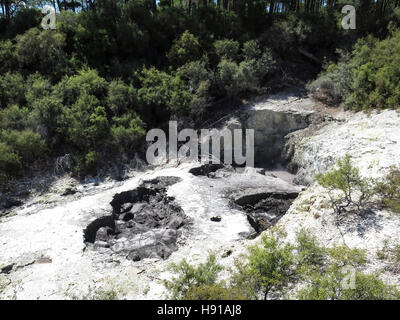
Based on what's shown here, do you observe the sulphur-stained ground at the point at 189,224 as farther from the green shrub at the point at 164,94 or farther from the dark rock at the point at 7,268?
the green shrub at the point at 164,94

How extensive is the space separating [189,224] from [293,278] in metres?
4.80

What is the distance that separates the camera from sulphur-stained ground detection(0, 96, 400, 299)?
8789 mm

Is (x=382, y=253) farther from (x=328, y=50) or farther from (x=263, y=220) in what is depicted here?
(x=328, y=50)

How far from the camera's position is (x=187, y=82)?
21.5 metres

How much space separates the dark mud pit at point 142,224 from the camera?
10930 millimetres

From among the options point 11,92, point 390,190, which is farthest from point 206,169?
point 11,92

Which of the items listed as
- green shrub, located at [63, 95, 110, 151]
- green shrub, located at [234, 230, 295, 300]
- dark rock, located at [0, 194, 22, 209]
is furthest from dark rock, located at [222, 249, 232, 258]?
green shrub, located at [63, 95, 110, 151]

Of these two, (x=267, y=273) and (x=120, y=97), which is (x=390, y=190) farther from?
(x=120, y=97)

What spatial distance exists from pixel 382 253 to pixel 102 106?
17.5 metres

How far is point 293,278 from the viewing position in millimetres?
7863

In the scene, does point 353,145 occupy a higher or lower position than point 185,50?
lower

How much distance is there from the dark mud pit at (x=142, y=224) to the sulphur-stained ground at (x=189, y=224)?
364 mm

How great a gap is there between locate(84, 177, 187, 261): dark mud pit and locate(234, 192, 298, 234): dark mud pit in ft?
9.93

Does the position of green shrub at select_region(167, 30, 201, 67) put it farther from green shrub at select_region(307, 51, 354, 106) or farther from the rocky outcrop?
green shrub at select_region(307, 51, 354, 106)
